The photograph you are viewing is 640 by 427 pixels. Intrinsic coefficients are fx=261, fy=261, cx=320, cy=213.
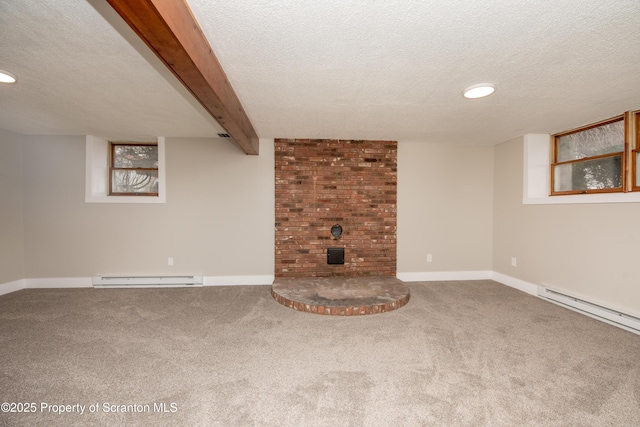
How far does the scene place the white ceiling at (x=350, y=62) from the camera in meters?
1.43

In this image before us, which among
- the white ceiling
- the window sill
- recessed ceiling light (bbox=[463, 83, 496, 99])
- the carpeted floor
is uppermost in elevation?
the white ceiling

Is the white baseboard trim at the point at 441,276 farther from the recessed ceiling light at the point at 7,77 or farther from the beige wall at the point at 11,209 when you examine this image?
the beige wall at the point at 11,209

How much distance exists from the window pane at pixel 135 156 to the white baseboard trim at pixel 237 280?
203 cm

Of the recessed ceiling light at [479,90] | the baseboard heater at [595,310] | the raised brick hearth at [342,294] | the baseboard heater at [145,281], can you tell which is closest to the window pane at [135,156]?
the baseboard heater at [145,281]

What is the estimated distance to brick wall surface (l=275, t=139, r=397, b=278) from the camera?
409 cm

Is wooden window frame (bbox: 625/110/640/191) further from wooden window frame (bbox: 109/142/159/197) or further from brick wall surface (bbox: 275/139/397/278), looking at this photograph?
wooden window frame (bbox: 109/142/159/197)

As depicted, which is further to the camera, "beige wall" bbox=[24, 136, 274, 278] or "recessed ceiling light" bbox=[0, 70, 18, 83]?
"beige wall" bbox=[24, 136, 274, 278]

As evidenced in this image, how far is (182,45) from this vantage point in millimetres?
1345

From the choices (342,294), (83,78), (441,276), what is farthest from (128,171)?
(441,276)

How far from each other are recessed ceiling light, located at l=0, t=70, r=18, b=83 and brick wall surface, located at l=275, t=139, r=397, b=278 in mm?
2664

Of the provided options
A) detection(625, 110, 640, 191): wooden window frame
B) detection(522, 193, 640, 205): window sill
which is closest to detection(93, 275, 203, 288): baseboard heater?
detection(522, 193, 640, 205): window sill

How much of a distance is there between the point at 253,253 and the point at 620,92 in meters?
4.46

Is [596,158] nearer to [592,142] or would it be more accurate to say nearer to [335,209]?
[592,142]

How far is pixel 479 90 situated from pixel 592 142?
6.78 feet
